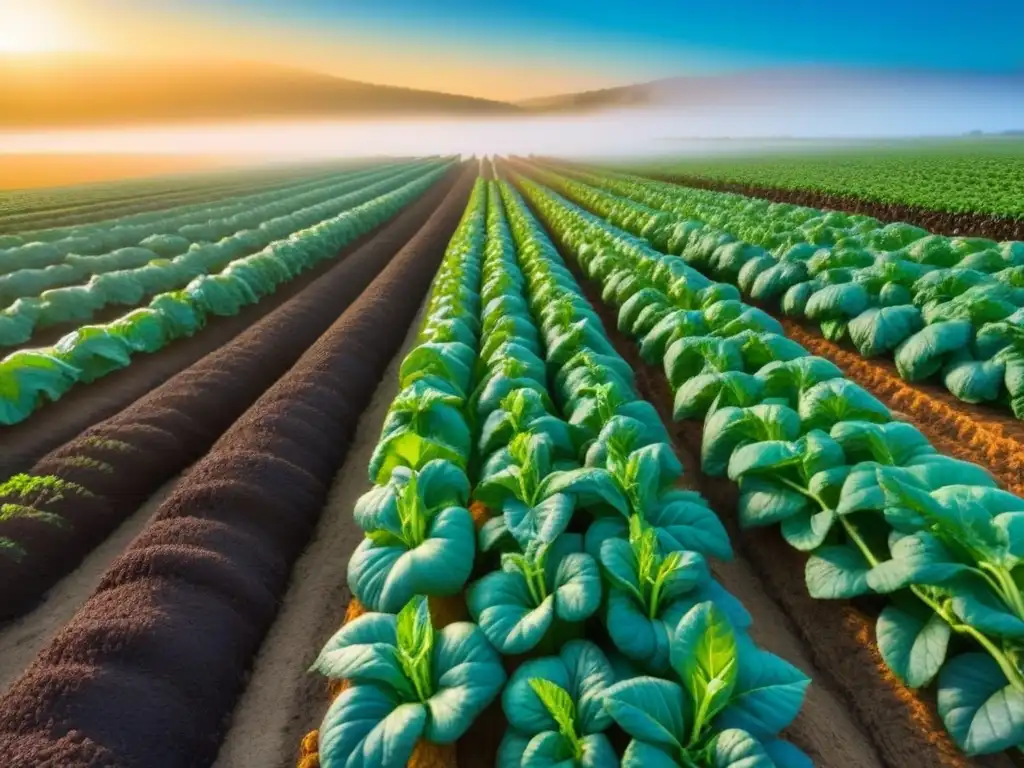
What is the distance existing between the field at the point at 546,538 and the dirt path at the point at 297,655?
2cm

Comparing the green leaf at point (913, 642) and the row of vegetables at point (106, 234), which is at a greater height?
the green leaf at point (913, 642)

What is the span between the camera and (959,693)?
2.59m

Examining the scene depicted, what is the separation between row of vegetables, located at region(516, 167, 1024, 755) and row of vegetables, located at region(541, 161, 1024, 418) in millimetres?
1557

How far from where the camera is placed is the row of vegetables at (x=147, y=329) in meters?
6.45

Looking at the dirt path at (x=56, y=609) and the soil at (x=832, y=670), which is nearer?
the soil at (x=832, y=670)

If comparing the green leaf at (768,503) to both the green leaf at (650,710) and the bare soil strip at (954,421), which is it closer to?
the green leaf at (650,710)

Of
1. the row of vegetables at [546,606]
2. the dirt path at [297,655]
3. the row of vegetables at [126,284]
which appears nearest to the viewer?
the row of vegetables at [546,606]

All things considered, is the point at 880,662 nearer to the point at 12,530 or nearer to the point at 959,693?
the point at 959,693

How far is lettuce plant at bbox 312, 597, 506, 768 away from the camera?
2.29 meters

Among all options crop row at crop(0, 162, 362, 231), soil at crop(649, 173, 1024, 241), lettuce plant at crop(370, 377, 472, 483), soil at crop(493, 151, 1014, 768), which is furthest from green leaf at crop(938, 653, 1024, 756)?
crop row at crop(0, 162, 362, 231)

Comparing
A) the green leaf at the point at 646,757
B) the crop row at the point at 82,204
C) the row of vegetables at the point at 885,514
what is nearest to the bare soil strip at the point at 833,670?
the row of vegetables at the point at 885,514

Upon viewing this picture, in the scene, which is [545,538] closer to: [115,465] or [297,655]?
[297,655]

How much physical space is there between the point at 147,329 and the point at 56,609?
4.78 meters

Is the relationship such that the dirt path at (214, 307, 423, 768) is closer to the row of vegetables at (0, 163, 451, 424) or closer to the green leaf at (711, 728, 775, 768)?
the green leaf at (711, 728, 775, 768)
